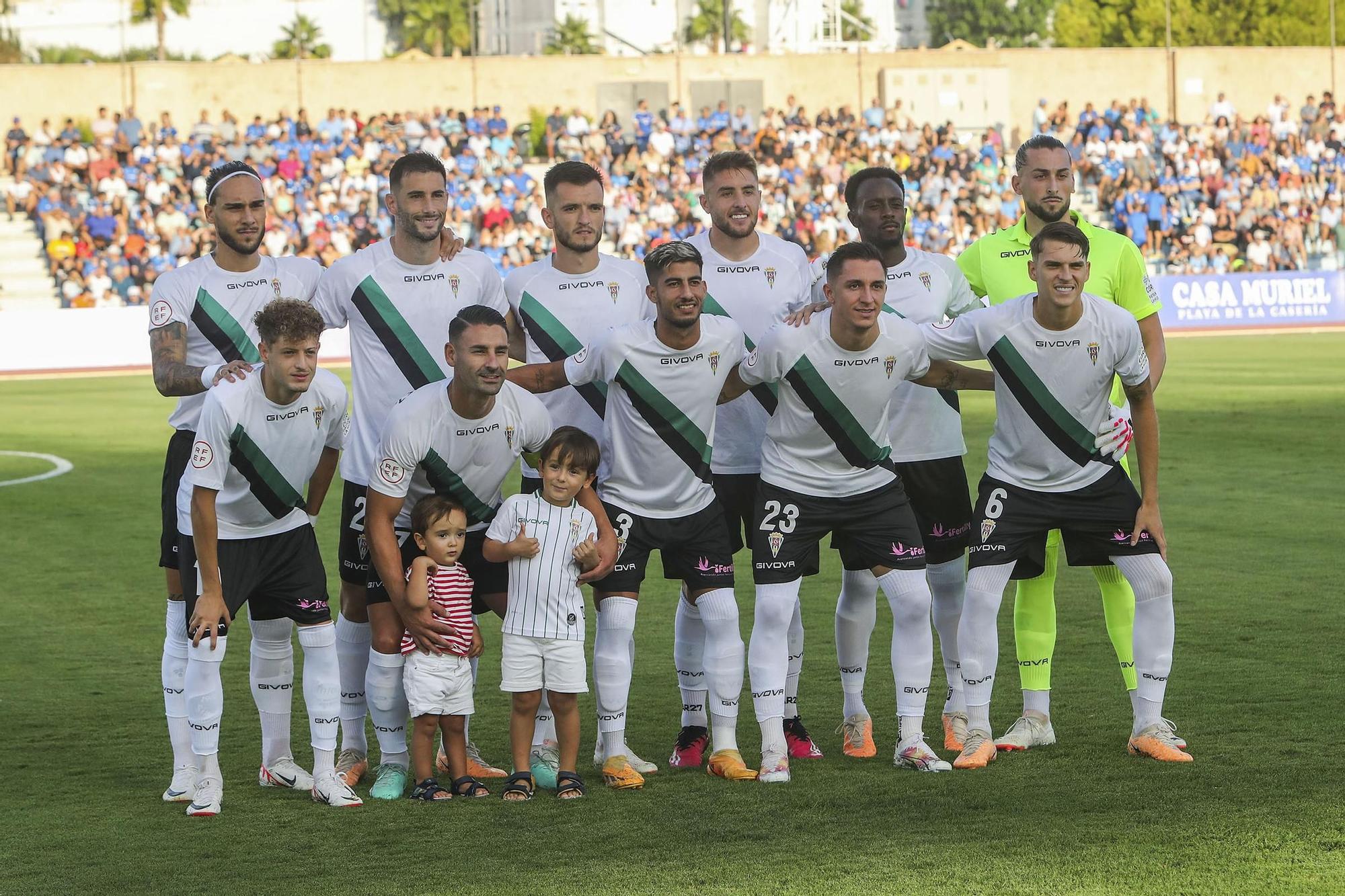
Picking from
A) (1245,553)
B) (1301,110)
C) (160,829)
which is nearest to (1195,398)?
(1245,553)

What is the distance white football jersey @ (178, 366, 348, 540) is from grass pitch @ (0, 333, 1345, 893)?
111 cm

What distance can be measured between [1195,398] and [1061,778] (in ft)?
51.3

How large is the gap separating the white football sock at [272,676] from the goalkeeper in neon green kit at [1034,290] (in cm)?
298

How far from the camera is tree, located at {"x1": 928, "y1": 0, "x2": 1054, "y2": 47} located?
10725 centimetres

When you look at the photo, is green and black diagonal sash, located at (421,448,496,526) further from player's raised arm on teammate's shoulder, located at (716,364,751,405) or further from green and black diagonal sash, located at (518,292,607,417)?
player's raised arm on teammate's shoulder, located at (716,364,751,405)

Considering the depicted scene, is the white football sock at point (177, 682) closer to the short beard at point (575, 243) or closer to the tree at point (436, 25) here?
the short beard at point (575, 243)

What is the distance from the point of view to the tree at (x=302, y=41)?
83.1m

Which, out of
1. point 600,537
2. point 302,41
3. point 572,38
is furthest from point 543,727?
point 302,41

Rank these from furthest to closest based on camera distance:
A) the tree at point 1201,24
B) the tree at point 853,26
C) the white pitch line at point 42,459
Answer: the tree at point 853,26
the tree at point 1201,24
the white pitch line at point 42,459

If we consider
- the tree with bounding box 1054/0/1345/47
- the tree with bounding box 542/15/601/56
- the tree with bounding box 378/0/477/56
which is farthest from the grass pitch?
the tree with bounding box 378/0/477/56

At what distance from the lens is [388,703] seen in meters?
6.62

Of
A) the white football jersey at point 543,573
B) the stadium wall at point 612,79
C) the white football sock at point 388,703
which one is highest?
the stadium wall at point 612,79

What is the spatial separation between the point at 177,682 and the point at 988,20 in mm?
107193

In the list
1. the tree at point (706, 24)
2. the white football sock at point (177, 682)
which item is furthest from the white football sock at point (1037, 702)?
the tree at point (706, 24)
